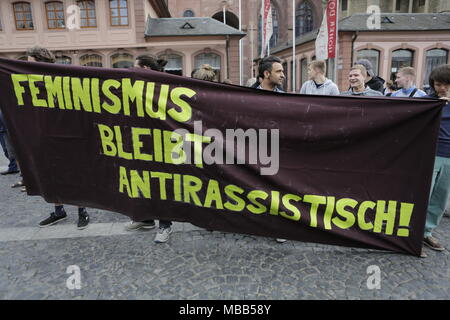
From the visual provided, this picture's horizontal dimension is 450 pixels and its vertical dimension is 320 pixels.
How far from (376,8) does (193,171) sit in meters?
33.4

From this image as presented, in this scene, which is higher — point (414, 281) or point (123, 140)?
point (123, 140)

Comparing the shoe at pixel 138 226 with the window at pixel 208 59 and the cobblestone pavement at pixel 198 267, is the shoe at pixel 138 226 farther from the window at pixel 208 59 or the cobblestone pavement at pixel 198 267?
the window at pixel 208 59

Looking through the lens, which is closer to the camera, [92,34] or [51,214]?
[51,214]

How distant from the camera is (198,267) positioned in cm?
274

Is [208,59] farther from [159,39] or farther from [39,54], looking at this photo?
[39,54]

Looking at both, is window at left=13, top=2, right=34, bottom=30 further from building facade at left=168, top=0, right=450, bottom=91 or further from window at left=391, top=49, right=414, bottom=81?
window at left=391, top=49, right=414, bottom=81

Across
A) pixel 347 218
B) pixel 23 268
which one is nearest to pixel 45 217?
pixel 23 268

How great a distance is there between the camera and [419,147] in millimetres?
2631

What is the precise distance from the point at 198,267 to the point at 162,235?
2.16ft

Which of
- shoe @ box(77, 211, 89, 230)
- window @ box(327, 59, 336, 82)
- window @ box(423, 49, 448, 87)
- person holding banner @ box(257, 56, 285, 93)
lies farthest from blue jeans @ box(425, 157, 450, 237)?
window @ box(423, 49, 448, 87)

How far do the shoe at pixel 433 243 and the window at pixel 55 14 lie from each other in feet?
68.4

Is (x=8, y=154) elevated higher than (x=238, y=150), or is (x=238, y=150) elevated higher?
(x=238, y=150)

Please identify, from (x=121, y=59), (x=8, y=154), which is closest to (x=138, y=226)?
(x=8, y=154)
